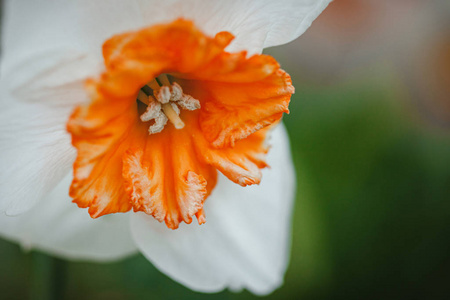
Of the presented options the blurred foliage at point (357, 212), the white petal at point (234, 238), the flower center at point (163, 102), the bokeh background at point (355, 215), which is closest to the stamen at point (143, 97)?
the flower center at point (163, 102)

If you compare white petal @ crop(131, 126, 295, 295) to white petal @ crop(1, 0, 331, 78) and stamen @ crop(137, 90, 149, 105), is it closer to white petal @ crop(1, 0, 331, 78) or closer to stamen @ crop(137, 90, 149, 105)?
stamen @ crop(137, 90, 149, 105)

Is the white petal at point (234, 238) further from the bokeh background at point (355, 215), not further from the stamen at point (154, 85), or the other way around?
the bokeh background at point (355, 215)

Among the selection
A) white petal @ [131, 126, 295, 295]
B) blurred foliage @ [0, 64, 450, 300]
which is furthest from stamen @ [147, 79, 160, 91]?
blurred foliage @ [0, 64, 450, 300]

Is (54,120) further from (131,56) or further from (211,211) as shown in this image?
(211,211)

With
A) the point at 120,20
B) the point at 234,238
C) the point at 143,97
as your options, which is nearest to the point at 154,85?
the point at 143,97

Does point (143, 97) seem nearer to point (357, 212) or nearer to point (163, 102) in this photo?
point (163, 102)

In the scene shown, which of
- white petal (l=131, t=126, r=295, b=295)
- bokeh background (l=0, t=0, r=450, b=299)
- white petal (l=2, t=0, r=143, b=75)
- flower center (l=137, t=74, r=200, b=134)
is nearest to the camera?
white petal (l=2, t=0, r=143, b=75)
